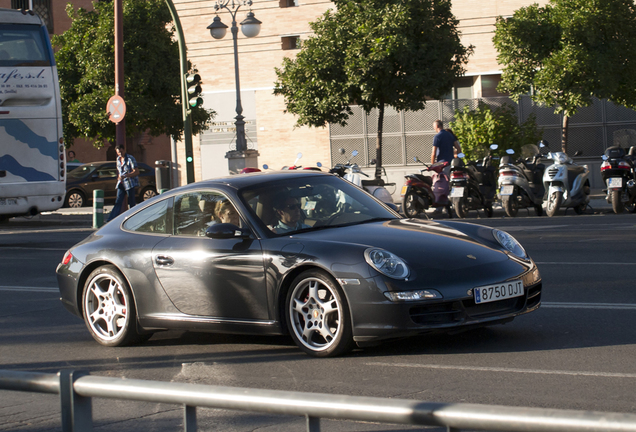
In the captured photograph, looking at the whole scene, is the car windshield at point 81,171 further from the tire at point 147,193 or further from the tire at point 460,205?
the tire at point 460,205

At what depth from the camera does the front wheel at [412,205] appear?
18.4 metres

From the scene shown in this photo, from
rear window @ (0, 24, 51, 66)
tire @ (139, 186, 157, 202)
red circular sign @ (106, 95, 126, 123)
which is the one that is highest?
rear window @ (0, 24, 51, 66)

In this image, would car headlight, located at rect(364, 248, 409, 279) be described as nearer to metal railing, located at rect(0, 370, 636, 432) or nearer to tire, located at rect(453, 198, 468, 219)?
metal railing, located at rect(0, 370, 636, 432)

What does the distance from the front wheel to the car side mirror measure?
11886mm

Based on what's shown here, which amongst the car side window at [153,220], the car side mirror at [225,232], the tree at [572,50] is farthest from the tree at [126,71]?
the car side mirror at [225,232]

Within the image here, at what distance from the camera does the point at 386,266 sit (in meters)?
6.06

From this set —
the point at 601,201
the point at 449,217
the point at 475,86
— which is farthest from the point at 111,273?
the point at 475,86

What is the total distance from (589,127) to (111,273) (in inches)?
947

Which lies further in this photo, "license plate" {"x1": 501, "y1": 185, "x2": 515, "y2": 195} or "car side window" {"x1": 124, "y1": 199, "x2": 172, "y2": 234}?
"license plate" {"x1": 501, "y1": 185, "x2": 515, "y2": 195}

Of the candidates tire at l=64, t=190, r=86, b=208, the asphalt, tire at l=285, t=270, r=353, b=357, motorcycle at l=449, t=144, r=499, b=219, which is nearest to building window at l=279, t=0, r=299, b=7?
tire at l=64, t=190, r=86, b=208

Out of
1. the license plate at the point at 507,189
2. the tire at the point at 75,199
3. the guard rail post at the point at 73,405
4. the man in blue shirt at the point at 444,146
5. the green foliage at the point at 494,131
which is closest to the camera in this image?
the guard rail post at the point at 73,405

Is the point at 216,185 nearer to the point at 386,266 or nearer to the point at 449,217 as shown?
the point at 386,266

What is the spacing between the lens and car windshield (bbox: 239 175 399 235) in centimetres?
688

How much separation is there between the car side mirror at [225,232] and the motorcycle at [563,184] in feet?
40.4
